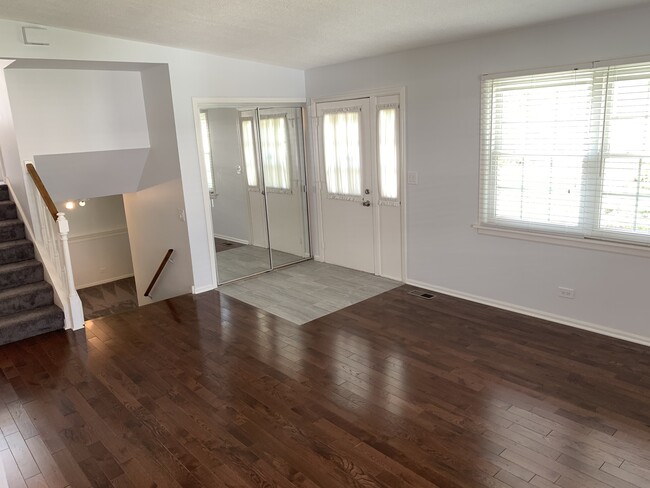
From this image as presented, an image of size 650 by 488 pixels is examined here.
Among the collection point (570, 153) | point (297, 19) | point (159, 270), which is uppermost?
point (297, 19)

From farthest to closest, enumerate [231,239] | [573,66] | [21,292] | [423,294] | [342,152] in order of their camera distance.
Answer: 1. [231,239]
2. [342,152]
3. [423,294]
4. [21,292]
5. [573,66]

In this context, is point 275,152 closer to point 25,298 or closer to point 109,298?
point 25,298

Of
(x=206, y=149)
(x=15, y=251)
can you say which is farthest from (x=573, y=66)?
(x=15, y=251)

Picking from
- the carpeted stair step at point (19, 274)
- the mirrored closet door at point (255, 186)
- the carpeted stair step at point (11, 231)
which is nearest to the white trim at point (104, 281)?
the carpeted stair step at point (11, 231)

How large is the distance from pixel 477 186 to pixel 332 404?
104 inches

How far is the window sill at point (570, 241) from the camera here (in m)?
3.86

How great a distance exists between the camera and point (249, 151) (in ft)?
20.2

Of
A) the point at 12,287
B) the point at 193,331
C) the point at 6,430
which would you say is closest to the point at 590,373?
the point at 193,331

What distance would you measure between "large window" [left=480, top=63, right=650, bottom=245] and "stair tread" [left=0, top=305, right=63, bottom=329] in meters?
4.37

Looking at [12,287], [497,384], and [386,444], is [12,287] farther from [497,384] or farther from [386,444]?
[497,384]

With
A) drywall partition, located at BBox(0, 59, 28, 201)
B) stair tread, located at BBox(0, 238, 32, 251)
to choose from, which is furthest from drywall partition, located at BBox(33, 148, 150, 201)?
stair tread, located at BBox(0, 238, 32, 251)

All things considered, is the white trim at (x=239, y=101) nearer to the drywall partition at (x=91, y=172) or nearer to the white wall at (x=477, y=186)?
the white wall at (x=477, y=186)

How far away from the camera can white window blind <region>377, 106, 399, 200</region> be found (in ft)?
17.9

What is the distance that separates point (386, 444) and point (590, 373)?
1741 mm
